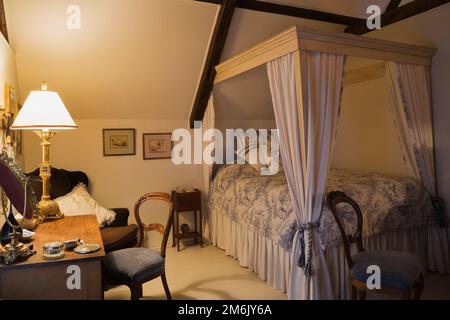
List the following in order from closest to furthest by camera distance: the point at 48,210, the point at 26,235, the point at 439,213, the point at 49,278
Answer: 1. the point at 49,278
2. the point at 26,235
3. the point at 48,210
4. the point at 439,213

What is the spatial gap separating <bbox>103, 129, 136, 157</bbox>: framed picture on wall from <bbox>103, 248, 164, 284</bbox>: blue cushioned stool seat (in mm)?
2013

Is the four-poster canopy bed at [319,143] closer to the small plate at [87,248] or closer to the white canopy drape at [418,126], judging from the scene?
the white canopy drape at [418,126]

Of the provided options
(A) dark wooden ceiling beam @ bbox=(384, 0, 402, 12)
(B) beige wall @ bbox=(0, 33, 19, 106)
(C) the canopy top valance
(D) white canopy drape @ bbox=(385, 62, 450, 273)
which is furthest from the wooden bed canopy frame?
(B) beige wall @ bbox=(0, 33, 19, 106)

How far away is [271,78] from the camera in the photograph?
273 centimetres

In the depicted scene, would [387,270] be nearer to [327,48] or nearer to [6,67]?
[327,48]

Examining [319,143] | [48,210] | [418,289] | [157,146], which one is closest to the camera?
[418,289]

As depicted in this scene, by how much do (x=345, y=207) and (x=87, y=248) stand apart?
1.91 metres

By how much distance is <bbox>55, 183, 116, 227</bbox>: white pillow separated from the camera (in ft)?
11.1

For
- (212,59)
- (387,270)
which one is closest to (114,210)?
(212,59)

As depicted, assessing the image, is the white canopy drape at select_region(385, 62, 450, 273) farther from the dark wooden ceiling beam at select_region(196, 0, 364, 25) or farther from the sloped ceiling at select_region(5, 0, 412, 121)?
the sloped ceiling at select_region(5, 0, 412, 121)

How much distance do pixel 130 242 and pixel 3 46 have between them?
6.55 feet

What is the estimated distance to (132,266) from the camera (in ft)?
7.18

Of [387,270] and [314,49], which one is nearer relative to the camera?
[387,270]

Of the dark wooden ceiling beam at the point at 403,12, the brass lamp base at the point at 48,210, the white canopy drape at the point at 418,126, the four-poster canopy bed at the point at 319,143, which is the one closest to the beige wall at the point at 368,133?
the white canopy drape at the point at 418,126
